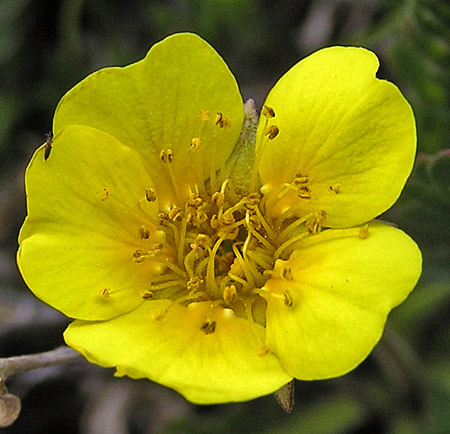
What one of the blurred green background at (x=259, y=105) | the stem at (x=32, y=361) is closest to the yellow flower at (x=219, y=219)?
the stem at (x=32, y=361)

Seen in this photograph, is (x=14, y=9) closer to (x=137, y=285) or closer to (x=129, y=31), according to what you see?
(x=129, y=31)

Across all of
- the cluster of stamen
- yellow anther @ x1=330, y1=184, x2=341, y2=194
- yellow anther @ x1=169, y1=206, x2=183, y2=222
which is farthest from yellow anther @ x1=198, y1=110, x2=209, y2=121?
yellow anther @ x1=330, y1=184, x2=341, y2=194

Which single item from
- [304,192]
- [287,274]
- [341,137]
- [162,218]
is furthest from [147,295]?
[341,137]

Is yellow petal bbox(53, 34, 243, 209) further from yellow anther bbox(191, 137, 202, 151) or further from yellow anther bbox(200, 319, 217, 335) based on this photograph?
yellow anther bbox(200, 319, 217, 335)

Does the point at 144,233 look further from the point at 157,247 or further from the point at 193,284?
the point at 193,284

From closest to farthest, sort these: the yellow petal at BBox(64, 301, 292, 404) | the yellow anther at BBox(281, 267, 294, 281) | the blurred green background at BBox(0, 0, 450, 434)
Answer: the yellow petal at BBox(64, 301, 292, 404)
the yellow anther at BBox(281, 267, 294, 281)
the blurred green background at BBox(0, 0, 450, 434)

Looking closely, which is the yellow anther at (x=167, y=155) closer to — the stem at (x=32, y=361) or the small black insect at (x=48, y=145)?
the small black insect at (x=48, y=145)

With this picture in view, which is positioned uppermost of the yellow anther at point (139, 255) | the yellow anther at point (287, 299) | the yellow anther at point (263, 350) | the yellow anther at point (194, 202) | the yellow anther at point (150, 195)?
the yellow anther at point (150, 195)
